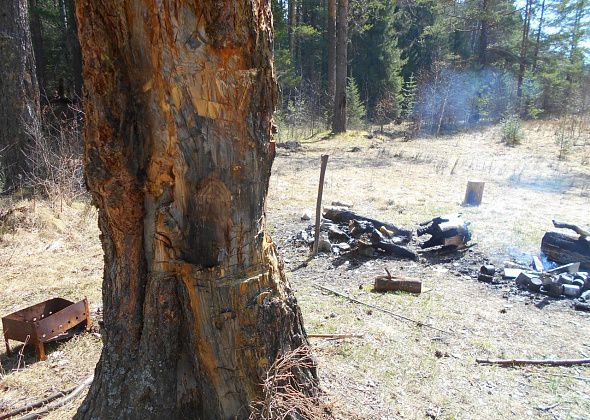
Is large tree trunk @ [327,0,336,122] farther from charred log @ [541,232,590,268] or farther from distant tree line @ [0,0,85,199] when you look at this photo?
charred log @ [541,232,590,268]

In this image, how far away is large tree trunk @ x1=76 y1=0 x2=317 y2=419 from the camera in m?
1.77

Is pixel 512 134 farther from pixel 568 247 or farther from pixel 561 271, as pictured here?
pixel 561 271

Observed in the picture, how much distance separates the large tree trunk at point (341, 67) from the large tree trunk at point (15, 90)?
11006 mm

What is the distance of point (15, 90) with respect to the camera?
6.79 m

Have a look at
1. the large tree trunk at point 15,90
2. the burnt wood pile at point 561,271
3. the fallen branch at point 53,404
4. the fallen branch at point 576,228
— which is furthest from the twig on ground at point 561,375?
the large tree trunk at point 15,90

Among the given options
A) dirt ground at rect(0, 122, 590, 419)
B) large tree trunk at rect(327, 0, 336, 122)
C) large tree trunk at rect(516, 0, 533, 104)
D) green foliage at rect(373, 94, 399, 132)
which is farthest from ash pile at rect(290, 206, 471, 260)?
large tree trunk at rect(516, 0, 533, 104)

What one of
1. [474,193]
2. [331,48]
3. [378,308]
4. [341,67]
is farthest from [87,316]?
[331,48]

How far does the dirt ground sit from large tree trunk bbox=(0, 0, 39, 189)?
3.55 feet

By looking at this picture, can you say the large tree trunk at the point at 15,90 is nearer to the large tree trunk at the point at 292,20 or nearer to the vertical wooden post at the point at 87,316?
the vertical wooden post at the point at 87,316

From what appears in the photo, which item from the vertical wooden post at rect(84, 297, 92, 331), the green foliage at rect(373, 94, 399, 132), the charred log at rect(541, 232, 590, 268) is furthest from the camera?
the green foliage at rect(373, 94, 399, 132)

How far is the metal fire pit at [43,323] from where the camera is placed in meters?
3.18

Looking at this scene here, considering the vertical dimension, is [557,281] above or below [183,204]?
below

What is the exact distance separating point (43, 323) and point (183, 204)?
6.86ft

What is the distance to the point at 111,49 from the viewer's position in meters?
1.80
